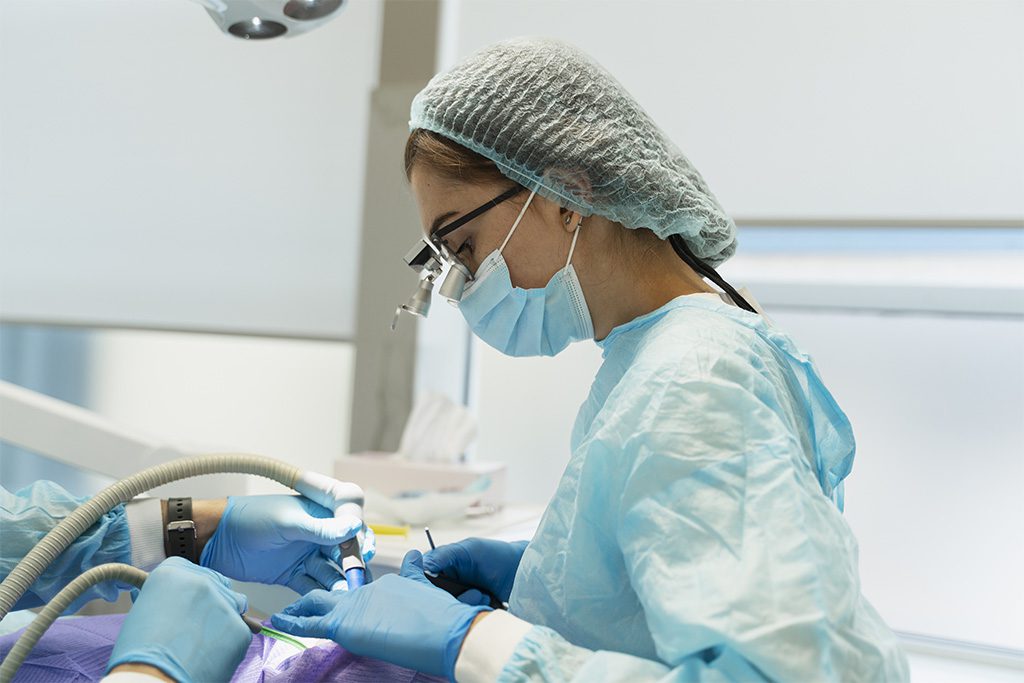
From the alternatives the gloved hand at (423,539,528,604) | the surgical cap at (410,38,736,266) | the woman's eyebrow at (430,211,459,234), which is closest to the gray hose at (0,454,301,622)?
the gloved hand at (423,539,528,604)

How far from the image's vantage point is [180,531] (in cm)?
120

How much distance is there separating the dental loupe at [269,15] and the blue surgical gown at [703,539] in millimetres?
725

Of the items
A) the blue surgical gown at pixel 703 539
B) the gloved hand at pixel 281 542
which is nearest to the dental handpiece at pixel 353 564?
the gloved hand at pixel 281 542

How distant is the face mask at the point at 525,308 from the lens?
1.08 m

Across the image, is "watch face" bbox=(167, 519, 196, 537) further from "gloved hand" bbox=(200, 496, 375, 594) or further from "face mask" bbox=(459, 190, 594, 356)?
"face mask" bbox=(459, 190, 594, 356)

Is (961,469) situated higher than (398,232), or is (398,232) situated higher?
(398,232)

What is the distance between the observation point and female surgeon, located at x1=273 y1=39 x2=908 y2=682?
0.72m

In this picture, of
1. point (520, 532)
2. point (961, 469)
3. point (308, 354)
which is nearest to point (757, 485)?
point (520, 532)

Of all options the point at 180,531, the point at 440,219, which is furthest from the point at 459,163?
the point at 180,531

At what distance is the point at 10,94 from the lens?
260 centimetres

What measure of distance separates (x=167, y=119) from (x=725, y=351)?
2293 mm

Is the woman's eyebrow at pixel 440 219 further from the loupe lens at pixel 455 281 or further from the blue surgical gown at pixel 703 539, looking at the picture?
the blue surgical gown at pixel 703 539

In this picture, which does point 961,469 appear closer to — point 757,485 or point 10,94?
Result: point 757,485

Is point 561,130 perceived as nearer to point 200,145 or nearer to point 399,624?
point 399,624
